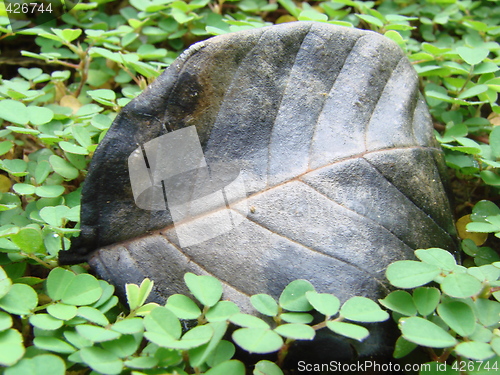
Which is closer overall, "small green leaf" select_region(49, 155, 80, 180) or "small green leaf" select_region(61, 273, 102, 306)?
"small green leaf" select_region(61, 273, 102, 306)

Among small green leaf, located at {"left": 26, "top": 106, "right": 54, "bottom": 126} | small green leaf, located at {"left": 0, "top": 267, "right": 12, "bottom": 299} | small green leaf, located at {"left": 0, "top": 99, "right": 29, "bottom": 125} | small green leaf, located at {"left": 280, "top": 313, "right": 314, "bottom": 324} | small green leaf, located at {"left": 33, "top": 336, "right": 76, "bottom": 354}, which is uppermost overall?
small green leaf, located at {"left": 0, "top": 99, "right": 29, "bottom": 125}

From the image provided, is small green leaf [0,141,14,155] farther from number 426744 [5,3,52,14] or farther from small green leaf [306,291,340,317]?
small green leaf [306,291,340,317]

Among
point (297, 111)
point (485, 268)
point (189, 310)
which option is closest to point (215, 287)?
point (189, 310)

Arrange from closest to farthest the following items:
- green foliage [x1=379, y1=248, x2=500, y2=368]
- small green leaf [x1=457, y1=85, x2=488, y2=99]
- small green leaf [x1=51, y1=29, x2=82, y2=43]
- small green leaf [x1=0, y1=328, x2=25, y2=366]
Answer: small green leaf [x1=0, y1=328, x2=25, y2=366] → green foliage [x1=379, y1=248, x2=500, y2=368] → small green leaf [x1=457, y1=85, x2=488, y2=99] → small green leaf [x1=51, y1=29, x2=82, y2=43]

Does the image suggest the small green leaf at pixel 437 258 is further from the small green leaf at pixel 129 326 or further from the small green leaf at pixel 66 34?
the small green leaf at pixel 66 34

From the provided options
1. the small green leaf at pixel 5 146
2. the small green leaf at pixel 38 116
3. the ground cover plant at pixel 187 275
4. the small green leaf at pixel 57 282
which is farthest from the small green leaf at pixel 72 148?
the small green leaf at pixel 57 282

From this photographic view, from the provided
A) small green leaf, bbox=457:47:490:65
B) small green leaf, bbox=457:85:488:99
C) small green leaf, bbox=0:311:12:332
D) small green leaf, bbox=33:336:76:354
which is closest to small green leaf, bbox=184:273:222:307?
small green leaf, bbox=33:336:76:354
